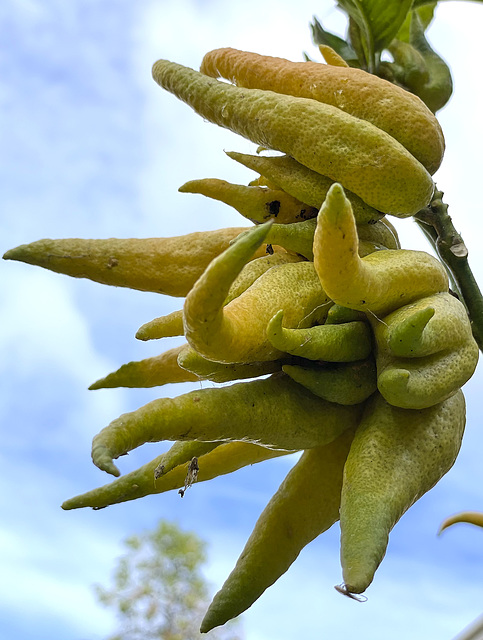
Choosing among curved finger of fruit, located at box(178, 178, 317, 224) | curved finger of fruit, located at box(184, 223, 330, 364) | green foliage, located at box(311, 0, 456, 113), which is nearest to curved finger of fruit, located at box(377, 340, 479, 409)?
curved finger of fruit, located at box(184, 223, 330, 364)

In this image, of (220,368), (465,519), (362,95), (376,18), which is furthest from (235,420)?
(376,18)

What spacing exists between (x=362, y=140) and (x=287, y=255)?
0.55ft

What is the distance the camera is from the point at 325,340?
2.34 feet

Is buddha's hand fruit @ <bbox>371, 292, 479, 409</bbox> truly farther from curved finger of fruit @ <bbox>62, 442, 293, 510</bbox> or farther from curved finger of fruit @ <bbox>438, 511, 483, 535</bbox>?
curved finger of fruit @ <bbox>438, 511, 483, 535</bbox>

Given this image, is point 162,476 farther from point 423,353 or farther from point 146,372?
point 423,353

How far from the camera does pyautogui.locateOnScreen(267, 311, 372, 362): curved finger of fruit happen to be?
2.16 ft

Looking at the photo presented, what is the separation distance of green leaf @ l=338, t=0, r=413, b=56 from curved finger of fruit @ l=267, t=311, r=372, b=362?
63 centimetres

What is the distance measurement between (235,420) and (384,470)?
0.17 m

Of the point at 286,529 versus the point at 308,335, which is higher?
the point at 308,335

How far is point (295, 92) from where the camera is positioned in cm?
84

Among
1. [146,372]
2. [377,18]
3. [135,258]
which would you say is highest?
[377,18]

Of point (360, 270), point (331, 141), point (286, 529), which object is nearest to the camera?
point (360, 270)

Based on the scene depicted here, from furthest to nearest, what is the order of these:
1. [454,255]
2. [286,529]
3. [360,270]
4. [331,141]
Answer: [454,255], [286,529], [331,141], [360,270]

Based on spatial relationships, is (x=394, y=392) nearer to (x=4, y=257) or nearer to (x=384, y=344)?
(x=384, y=344)
